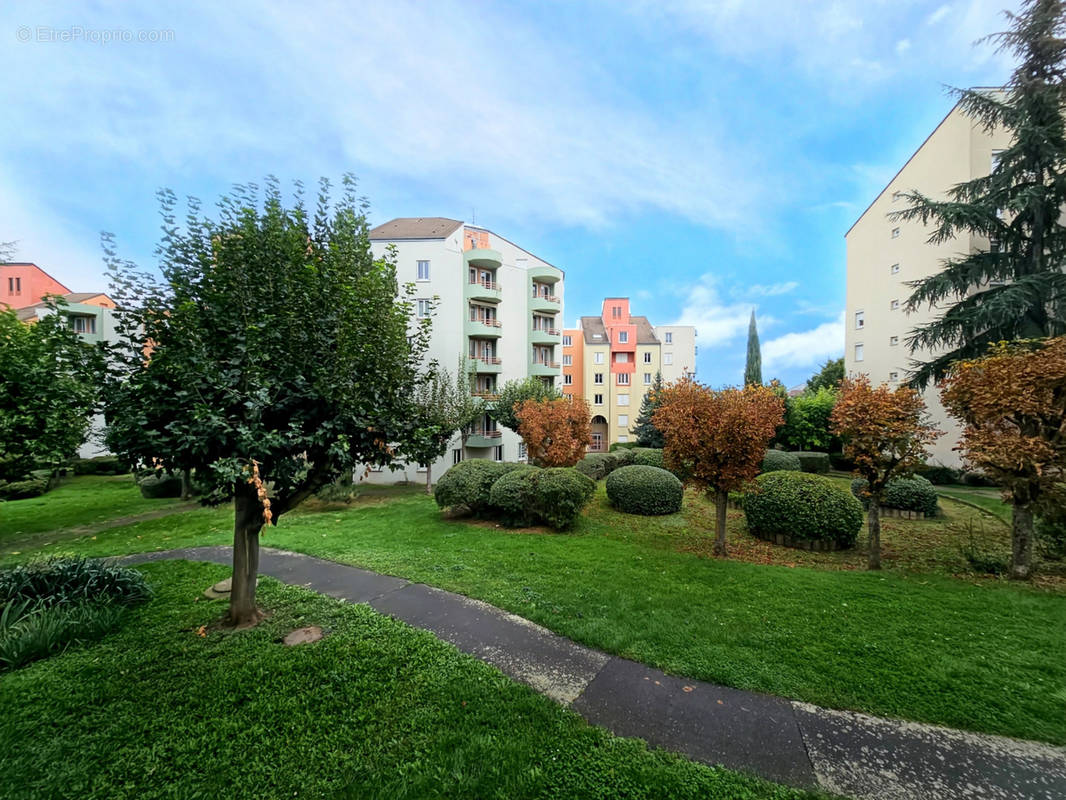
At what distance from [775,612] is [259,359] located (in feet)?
22.2

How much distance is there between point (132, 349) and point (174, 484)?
54.4 feet

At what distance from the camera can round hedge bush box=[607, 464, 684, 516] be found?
11.4 m

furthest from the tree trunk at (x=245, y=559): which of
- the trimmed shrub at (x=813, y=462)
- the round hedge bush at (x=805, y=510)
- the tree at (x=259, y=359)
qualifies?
the trimmed shrub at (x=813, y=462)

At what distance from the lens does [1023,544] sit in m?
6.32

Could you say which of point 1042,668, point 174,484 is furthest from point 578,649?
point 174,484

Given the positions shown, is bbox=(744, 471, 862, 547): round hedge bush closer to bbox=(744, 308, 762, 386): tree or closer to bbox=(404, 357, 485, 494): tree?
bbox=(404, 357, 485, 494): tree

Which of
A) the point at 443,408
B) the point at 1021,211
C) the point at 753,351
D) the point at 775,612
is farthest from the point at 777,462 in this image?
the point at 753,351

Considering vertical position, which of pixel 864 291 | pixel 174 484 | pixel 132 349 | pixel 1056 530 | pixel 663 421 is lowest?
pixel 174 484

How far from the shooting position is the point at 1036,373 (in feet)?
19.9

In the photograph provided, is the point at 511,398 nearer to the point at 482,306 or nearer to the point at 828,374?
the point at 482,306

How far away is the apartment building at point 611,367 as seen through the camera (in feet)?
132

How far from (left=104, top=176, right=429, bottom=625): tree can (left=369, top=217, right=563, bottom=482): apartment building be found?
1484 cm

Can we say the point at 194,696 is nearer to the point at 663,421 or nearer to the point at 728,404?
the point at 663,421

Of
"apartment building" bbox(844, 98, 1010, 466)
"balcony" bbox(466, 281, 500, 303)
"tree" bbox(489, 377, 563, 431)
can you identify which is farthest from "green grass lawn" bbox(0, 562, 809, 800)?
"apartment building" bbox(844, 98, 1010, 466)
